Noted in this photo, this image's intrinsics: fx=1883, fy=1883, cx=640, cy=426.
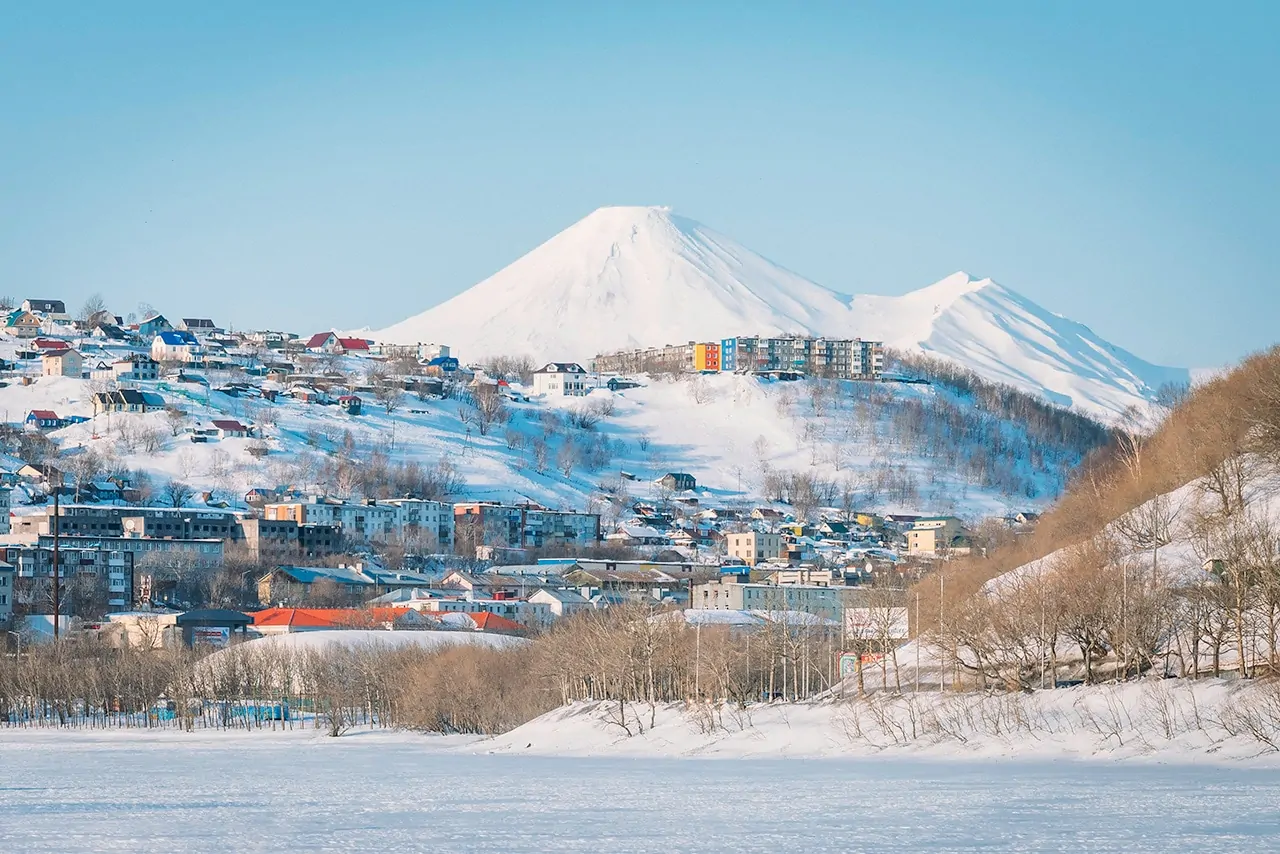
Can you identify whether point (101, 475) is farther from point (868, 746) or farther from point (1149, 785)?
point (1149, 785)

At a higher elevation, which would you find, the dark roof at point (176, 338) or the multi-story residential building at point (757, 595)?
the dark roof at point (176, 338)

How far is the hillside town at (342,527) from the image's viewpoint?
88750 millimetres

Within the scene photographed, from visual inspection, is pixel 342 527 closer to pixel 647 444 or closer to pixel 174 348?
pixel 647 444

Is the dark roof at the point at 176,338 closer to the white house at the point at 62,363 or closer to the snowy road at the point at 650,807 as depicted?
the white house at the point at 62,363

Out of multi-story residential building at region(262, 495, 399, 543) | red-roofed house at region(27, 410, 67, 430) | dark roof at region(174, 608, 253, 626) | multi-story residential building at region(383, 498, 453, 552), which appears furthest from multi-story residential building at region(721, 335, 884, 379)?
dark roof at region(174, 608, 253, 626)

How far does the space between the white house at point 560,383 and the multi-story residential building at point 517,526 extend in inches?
2073

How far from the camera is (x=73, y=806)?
23391 mm

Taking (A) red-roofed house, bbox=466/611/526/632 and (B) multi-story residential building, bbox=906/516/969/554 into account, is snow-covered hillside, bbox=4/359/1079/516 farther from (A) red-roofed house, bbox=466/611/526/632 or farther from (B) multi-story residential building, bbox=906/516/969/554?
Answer: (A) red-roofed house, bbox=466/611/526/632

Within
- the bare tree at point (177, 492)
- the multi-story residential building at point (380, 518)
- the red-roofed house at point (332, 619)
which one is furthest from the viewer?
the bare tree at point (177, 492)

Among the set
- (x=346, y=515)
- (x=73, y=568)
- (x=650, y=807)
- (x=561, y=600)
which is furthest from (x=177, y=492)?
(x=650, y=807)

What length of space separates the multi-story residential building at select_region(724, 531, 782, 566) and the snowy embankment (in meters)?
85.9

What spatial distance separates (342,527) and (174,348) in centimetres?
5640

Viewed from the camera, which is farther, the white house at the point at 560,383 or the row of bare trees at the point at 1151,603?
the white house at the point at 560,383

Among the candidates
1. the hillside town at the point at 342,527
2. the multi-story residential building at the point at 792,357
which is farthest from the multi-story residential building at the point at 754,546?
the multi-story residential building at the point at 792,357
